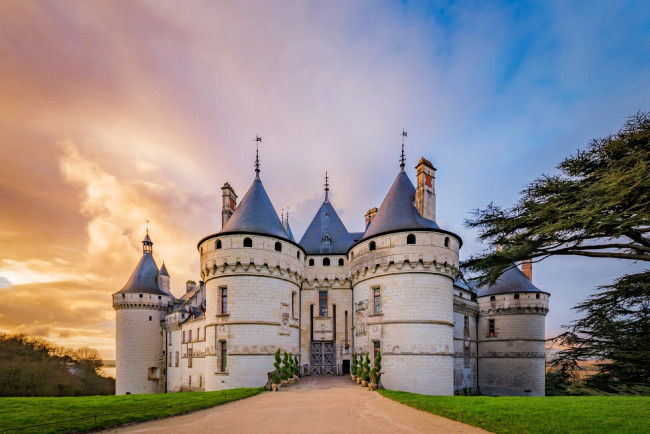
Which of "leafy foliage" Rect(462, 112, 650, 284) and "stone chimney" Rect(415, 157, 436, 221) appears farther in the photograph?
"stone chimney" Rect(415, 157, 436, 221)

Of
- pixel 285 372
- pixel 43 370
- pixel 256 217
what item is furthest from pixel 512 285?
pixel 43 370

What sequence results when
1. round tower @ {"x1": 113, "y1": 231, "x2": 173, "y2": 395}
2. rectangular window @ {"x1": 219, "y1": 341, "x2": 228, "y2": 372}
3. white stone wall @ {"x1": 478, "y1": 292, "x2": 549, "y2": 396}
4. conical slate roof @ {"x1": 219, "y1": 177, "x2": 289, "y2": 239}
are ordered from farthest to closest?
1. round tower @ {"x1": 113, "y1": 231, "x2": 173, "y2": 395}
2. white stone wall @ {"x1": 478, "y1": 292, "x2": 549, "y2": 396}
3. conical slate roof @ {"x1": 219, "y1": 177, "x2": 289, "y2": 239}
4. rectangular window @ {"x1": 219, "y1": 341, "x2": 228, "y2": 372}

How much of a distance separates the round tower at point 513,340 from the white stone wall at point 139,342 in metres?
31.1

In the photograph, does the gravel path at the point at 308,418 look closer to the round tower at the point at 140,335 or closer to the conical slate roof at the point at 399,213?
the conical slate roof at the point at 399,213

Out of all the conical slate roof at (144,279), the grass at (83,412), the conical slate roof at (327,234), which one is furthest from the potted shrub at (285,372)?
the conical slate roof at (144,279)

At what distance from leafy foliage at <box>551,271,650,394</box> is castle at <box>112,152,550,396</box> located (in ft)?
24.1

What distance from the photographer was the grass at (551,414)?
10445 mm

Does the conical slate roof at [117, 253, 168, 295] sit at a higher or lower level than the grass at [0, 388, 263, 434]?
higher

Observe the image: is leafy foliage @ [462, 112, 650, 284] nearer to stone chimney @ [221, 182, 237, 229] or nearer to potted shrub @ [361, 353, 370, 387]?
potted shrub @ [361, 353, 370, 387]

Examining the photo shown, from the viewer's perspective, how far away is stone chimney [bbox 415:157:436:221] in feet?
77.1

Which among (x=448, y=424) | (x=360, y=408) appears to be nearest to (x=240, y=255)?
(x=360, y=408)

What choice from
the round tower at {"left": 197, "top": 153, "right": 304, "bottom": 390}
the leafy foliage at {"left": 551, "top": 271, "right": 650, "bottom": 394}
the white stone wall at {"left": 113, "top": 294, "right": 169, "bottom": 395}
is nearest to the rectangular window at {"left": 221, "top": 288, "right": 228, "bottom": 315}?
the round tower at {"left": 197, "top": 153, "right": 304, "bottom": 390}

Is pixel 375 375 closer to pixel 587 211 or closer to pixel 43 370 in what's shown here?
pixel 587 211

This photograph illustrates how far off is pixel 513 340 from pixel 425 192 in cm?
1946
